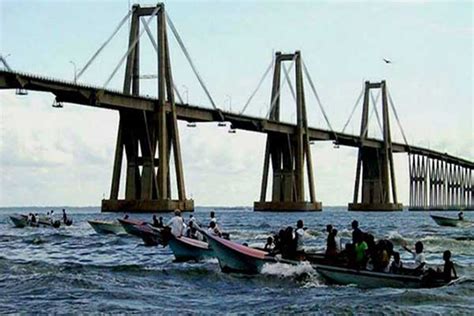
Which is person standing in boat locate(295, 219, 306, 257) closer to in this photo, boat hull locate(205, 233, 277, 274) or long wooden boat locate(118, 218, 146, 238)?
boat hull locate(205, 233, 277, 274)

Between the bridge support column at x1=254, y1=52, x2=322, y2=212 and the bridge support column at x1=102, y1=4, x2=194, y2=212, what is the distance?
26852mm

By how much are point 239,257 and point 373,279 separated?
4.79 m

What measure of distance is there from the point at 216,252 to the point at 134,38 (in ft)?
279

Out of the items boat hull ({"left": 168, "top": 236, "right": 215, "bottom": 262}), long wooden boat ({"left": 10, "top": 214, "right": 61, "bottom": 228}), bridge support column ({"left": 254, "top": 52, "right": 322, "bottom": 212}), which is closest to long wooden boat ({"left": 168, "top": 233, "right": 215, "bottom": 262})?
boat hull ({"left": 168, "top": 236, "right": 215, "bottom": 262})

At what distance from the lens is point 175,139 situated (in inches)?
3999

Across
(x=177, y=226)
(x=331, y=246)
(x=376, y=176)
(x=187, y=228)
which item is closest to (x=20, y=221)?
(x=187, y=228)

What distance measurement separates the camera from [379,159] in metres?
156

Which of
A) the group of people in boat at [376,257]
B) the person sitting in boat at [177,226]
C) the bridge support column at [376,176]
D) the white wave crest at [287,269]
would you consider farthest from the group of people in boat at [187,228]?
the bridge support column at [376,176]

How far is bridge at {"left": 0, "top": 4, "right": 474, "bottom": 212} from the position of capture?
97.5m

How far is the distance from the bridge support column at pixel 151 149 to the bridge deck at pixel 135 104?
245cm

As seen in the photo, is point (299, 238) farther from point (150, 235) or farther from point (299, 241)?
point (150, 235)

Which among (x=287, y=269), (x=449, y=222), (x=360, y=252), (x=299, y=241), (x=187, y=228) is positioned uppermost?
(x=449, y=222)

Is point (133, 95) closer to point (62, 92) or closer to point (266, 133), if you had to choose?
point (62, 92)

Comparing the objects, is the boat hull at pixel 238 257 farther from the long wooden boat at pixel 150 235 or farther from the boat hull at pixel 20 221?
the boat hull at pixel 20 221
